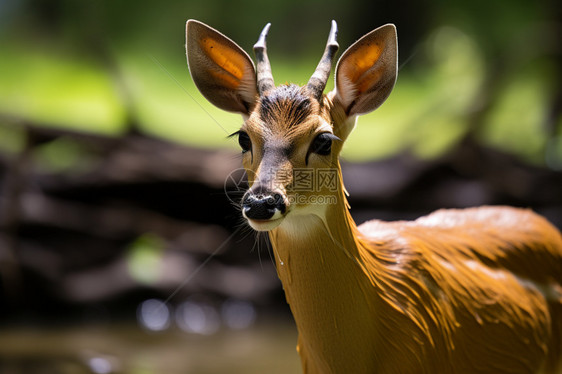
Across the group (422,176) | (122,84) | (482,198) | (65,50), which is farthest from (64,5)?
(482,198)

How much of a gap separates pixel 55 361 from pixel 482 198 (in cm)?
485

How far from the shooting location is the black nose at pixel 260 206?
234 cm

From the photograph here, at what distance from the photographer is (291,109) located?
8.64 feet

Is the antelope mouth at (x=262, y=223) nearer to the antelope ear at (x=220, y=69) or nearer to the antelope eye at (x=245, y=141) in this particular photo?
the antelope eye at (x=245, y=141)

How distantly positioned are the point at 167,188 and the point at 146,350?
7.09ft

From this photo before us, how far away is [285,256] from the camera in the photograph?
2.74 metres

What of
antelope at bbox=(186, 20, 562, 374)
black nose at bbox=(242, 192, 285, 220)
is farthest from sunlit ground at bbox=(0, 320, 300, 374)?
black nose at bbox=(242, 192, 285, 220)

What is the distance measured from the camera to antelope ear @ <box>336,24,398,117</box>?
2762 mm

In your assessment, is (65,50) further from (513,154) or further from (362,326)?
(362,326)

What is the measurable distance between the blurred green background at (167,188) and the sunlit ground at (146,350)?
0.03 meters

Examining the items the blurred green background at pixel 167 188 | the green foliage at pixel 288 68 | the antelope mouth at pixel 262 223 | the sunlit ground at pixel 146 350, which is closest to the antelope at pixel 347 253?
the antelope mouth at pixel 262 223

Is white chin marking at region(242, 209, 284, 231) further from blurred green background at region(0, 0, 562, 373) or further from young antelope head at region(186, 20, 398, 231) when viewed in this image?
blurred green background at region(0, 0, 562, 373)

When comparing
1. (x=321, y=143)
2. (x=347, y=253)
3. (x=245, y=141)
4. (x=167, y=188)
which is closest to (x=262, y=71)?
(x=245, y=141)

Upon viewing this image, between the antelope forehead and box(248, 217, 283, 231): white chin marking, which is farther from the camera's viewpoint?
the antelope forehead
